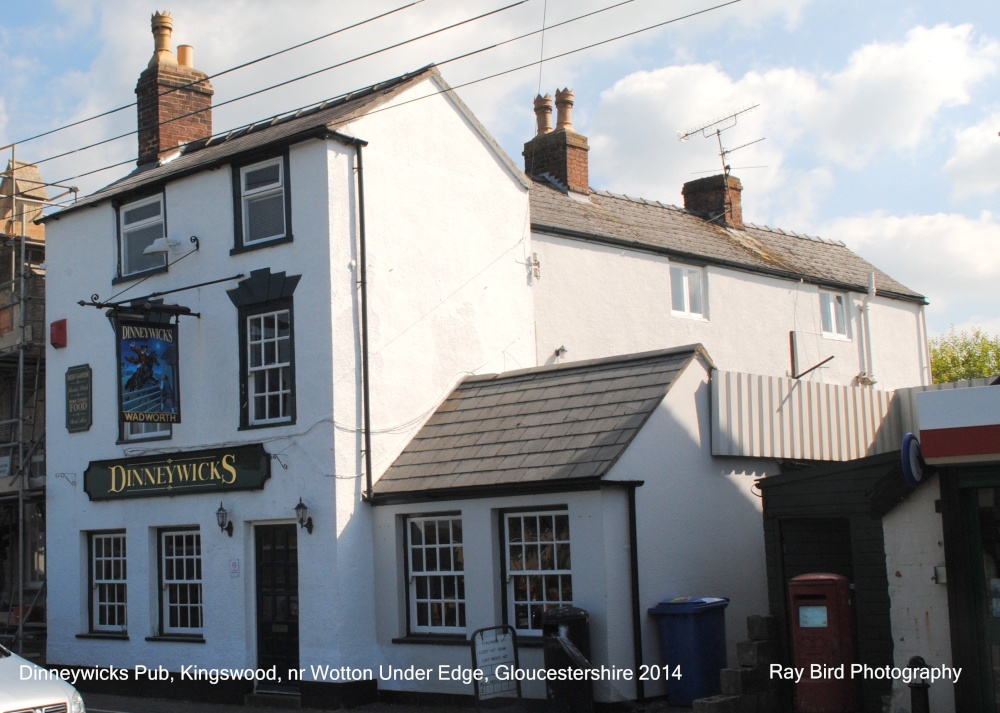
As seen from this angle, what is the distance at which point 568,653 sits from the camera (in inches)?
512

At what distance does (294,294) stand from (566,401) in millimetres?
4114

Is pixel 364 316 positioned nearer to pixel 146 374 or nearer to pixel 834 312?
pixel 146 374

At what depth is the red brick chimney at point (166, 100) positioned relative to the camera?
20906 mm

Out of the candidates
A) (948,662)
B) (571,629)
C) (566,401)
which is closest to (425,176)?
(566,401)

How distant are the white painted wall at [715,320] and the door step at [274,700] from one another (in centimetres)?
672

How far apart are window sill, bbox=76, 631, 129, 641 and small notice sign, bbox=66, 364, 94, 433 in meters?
3.26

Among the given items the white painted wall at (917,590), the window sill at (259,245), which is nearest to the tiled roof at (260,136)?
the window sill at (259,245)

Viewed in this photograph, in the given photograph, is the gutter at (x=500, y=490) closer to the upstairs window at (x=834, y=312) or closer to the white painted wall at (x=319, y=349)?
the white painted wall at (x=319, y=349)

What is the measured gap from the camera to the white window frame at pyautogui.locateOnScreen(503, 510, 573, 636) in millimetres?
14055

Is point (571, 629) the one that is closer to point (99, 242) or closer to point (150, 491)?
point (150, 491)

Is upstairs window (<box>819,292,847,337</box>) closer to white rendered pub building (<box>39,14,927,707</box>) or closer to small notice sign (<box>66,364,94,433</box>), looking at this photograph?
white rendered pub building (<box>39,14,927,707</box>)

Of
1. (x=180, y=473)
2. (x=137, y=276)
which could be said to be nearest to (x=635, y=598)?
(x=180, y=473)

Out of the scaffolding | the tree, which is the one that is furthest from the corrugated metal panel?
the tree

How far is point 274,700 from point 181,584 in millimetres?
2752
